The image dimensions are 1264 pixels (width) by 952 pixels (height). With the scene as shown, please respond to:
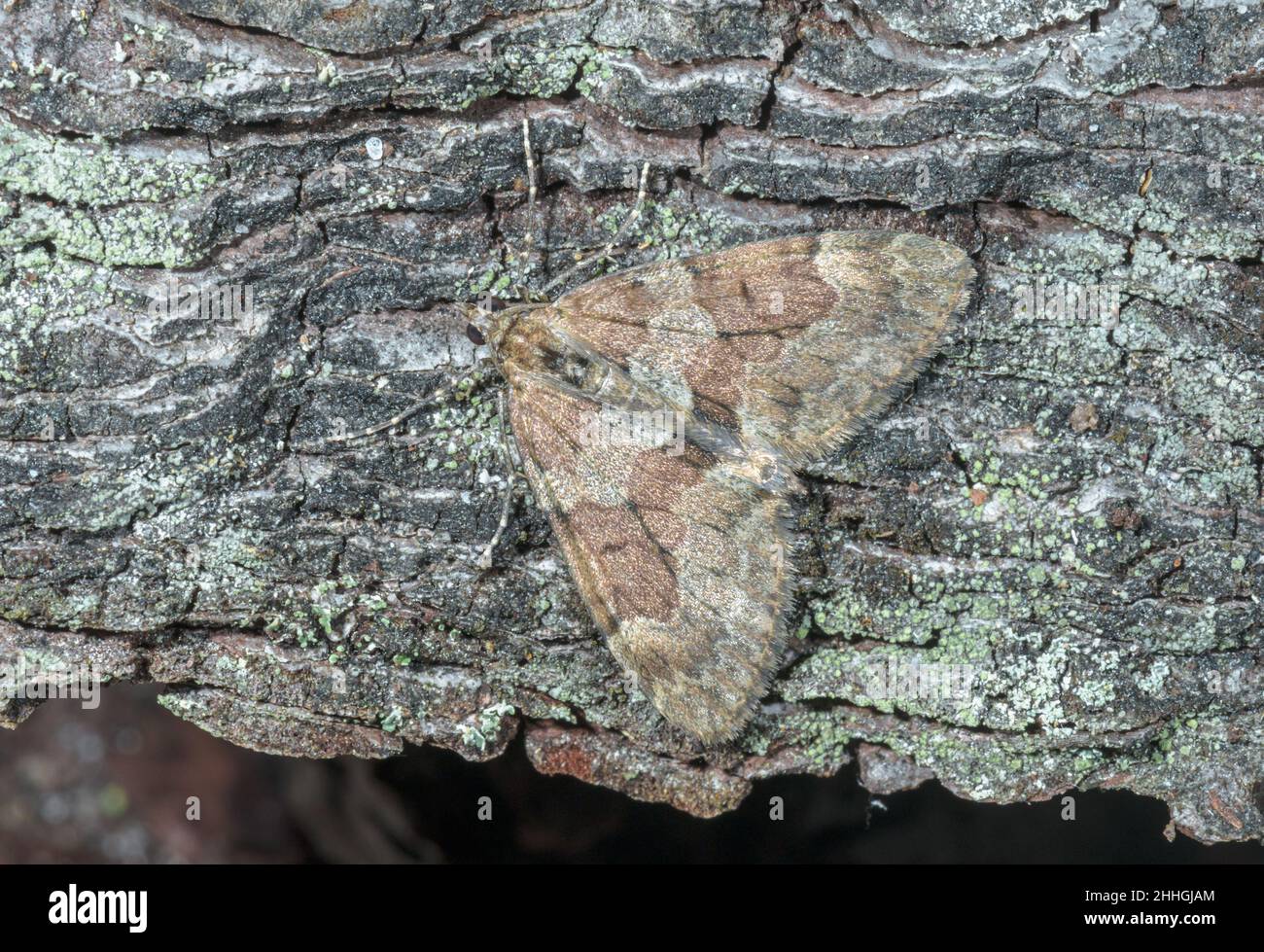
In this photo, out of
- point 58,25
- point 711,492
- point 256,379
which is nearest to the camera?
point 58,25

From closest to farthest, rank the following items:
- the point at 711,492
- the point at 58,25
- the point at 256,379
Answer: the point at 58,25
the point at 256,379
the point at 711,492

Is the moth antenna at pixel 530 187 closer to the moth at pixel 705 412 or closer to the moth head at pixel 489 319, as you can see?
the moth at pixel 705 412

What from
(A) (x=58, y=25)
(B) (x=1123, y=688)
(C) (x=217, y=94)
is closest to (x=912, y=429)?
(B) (x=1123, y=688)

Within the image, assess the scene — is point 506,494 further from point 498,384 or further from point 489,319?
point 489,319

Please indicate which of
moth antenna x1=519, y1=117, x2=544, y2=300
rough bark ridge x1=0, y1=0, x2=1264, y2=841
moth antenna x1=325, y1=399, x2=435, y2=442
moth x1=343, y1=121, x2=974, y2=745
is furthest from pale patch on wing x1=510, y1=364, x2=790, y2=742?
moth antenna x1=519, y1=117, x2=544, y2=300

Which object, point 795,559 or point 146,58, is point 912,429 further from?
point 146,58

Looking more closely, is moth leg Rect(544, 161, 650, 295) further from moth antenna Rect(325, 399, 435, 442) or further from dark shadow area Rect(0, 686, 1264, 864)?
dark shadow area Rect(0, 686, 1264, 864)

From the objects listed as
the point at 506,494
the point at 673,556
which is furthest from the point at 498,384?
the point at 673,556
